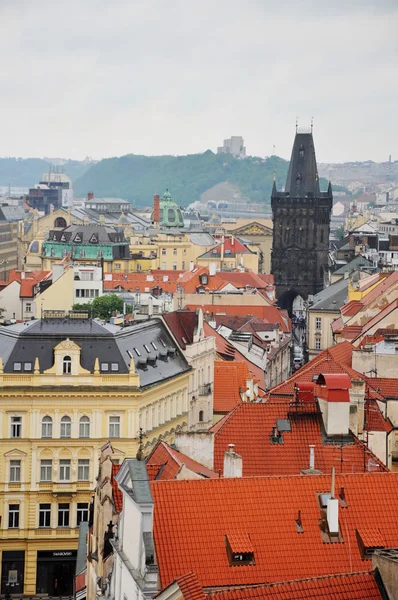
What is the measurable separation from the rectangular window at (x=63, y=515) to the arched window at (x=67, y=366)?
6326 millimetres

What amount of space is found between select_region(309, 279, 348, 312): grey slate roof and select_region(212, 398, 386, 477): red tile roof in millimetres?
99072

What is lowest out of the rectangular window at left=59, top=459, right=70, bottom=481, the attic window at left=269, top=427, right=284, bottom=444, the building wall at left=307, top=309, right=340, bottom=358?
the building wall at left=307, top=309, right=340, bottom=358

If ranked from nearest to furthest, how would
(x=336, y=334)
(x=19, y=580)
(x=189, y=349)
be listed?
(x=19, y=580) → (x=189, y=349) → (x=336, y=334)

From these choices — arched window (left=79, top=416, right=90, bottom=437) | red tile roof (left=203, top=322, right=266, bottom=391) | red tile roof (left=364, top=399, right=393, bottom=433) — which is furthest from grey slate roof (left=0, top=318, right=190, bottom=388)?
red tile roof (left=203, top=322, right=266, bottom=391)

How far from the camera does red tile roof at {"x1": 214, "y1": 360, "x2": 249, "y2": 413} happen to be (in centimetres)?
9350

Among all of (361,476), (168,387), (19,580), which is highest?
(361,476)

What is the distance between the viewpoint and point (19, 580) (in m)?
75.8

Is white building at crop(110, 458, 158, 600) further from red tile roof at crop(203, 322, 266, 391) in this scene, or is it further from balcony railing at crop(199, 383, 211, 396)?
red tile roof at crop(203, 322, 266, 391)

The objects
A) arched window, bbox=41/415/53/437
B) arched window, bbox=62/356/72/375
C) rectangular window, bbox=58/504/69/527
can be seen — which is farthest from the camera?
arched window, bbox=62/356/72/375

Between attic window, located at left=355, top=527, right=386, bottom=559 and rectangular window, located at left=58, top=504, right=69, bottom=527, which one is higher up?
attic window, located at left=355, top=527, right=386, bottom=559

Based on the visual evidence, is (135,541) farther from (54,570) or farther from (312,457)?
(54,570)

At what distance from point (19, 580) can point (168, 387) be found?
553 inches

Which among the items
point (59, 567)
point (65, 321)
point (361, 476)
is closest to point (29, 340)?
point (65, 321)

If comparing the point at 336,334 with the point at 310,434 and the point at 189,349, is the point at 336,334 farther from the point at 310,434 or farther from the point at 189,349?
the point at 310,434
